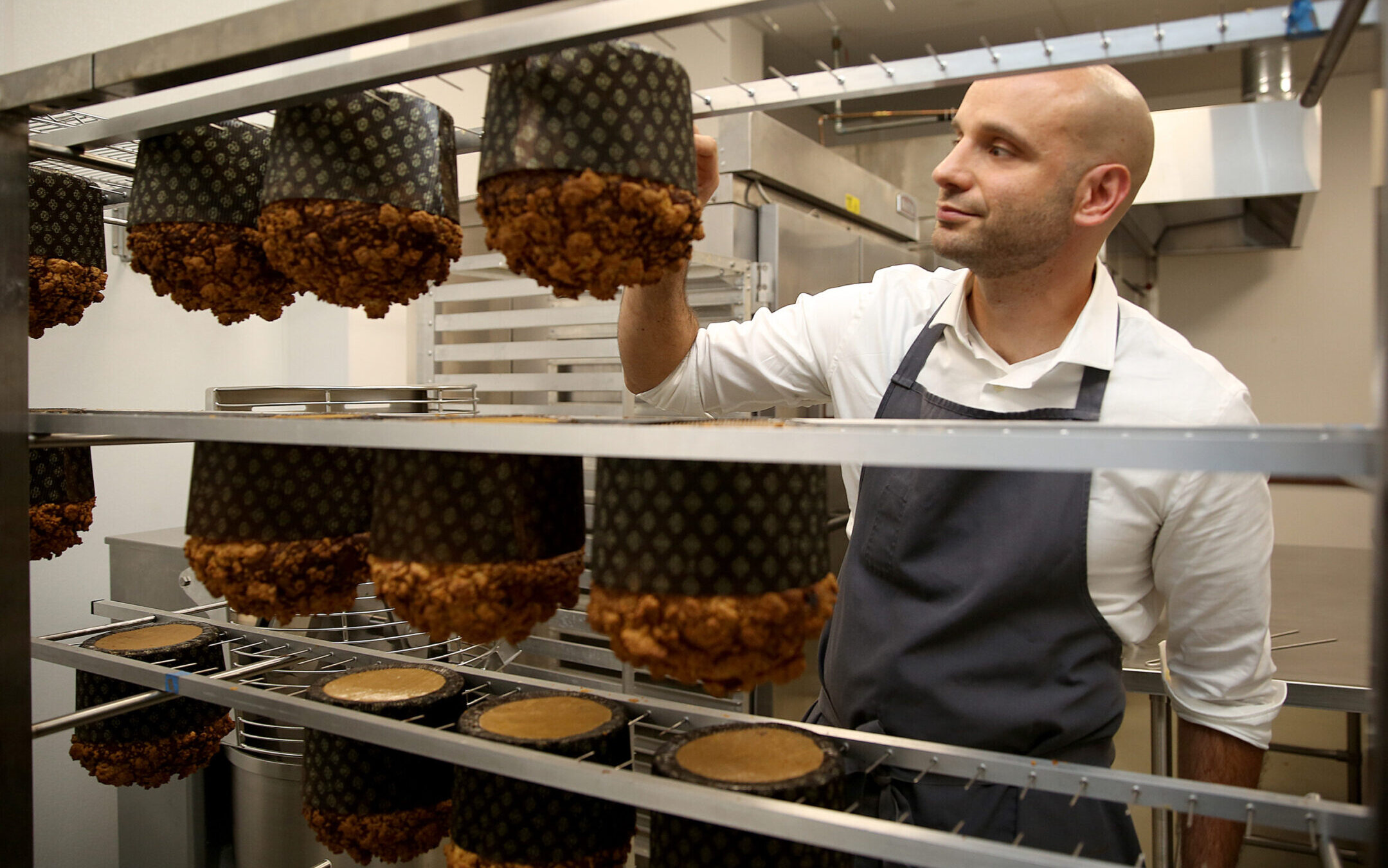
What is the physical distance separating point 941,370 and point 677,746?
0.63 metres

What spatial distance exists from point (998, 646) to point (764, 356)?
58 centimetres

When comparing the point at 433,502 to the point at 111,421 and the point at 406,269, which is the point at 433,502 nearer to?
the point at 406,269

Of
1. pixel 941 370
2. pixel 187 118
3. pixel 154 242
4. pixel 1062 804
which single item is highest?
pixel 187 118

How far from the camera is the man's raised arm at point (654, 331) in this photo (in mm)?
1280

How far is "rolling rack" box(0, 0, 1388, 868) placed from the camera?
0.54 metres

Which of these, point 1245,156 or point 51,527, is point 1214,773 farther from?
point 1245,156

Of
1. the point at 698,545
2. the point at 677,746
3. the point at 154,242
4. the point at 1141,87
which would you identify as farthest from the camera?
the point at 1141,87

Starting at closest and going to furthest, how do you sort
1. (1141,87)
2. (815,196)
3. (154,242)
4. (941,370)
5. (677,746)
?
(677,746) → (154,242) → (941,370) → (815,196) → (1141,87)

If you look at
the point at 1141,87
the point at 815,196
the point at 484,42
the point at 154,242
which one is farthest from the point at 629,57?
the point at 1141,87

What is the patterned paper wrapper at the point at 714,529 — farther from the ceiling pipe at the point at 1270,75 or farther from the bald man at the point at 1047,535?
the ceiling pipe at the point at 1270,75

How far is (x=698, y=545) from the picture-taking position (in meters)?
0.68

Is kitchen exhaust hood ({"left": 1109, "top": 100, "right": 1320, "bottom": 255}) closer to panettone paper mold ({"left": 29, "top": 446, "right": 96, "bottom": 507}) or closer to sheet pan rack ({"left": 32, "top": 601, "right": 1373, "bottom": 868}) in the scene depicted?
sheet pan rack ({"left": 32, "top": 601, "right": 1373, "bottom": 868})

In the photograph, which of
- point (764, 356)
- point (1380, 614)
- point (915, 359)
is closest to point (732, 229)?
point (764, 356)

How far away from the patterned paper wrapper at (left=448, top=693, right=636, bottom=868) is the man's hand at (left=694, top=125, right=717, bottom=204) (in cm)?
56
